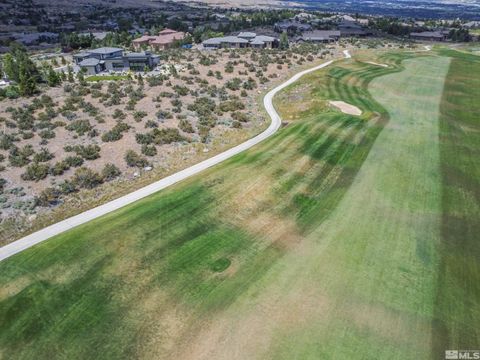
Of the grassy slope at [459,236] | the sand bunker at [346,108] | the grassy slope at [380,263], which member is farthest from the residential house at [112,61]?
A: the grassy slope at [459,236]

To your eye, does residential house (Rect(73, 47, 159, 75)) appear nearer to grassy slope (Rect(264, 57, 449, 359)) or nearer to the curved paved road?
the curved paved road

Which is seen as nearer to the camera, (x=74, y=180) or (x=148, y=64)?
(x=74, y=180)

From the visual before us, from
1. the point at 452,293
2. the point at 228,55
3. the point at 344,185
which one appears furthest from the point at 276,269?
the point at 228,55

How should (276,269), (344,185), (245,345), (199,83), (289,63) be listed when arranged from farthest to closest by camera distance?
(289,63) < (199,83) < (344,185) < (276,269) < (245,345)

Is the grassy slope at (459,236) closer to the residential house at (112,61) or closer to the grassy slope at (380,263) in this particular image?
the grassy slope at (380,263)

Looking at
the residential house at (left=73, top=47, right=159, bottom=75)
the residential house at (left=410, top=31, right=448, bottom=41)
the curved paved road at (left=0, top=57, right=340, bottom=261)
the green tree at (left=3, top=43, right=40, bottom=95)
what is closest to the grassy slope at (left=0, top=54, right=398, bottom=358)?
the curved paved road at (left=0, top=57, right=340, bottom=261)

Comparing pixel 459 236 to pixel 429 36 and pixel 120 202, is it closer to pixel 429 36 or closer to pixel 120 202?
pixel 120 202

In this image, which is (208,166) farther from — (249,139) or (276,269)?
(276,269)
